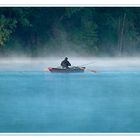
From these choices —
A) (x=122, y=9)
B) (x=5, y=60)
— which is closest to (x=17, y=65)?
(x=5, y=60)

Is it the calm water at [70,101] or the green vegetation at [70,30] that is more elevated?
the green vegetation at [70,30]

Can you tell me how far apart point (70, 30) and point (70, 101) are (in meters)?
0.39

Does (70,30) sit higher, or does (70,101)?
(70,30)

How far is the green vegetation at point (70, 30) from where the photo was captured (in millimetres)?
8648

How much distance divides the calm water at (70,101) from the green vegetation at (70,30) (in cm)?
13

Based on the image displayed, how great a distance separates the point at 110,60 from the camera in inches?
342

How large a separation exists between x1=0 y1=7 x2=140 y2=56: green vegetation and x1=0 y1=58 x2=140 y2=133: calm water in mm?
132

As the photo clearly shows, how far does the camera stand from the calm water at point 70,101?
8.63 metres

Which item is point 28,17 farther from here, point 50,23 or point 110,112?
point 110,112

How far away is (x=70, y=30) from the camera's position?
867 cm

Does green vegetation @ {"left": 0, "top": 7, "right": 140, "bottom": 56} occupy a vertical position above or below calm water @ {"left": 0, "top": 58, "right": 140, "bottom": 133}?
above

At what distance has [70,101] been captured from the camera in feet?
28.4

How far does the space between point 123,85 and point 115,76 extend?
0.21ft

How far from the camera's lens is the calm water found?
8.63 metres
